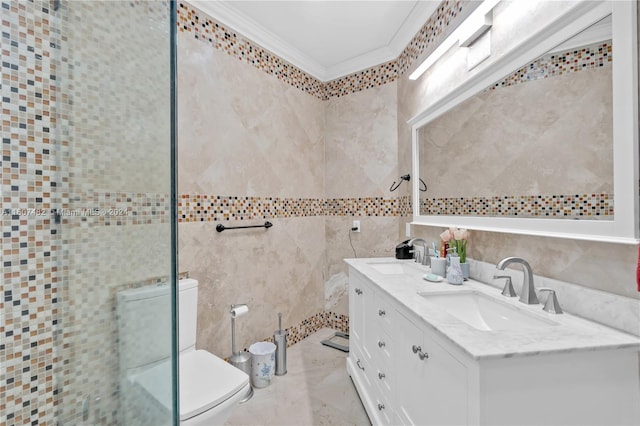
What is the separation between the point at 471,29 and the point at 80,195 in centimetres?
188

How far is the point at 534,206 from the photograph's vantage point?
1197mm

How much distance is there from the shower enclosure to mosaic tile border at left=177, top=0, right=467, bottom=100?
147cm

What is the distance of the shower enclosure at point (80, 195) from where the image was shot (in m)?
0.55

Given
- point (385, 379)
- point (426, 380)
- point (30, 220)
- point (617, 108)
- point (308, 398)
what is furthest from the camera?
point (308, 398)

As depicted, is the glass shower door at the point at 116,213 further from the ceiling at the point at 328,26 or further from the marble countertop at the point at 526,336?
the ceiling at the point at 328,26

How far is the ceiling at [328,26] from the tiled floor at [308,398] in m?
2.59

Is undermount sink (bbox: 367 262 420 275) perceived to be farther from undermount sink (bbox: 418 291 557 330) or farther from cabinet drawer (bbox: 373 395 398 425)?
cabinet drawer (bbox: 373 395 398 425)

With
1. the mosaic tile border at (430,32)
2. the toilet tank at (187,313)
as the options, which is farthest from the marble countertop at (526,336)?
the mosaic tile border at (430,32)

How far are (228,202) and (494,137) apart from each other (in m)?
1.70

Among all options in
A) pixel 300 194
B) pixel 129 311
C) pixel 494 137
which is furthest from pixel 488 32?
pixel 129 311

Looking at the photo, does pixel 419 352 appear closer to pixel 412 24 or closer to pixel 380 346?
pixel 380 346

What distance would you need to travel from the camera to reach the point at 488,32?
1.47 meters

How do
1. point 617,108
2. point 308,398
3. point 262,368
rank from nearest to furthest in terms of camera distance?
point 617,108, point 308,398, point 262,368

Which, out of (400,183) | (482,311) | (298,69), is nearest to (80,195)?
(482,311)
